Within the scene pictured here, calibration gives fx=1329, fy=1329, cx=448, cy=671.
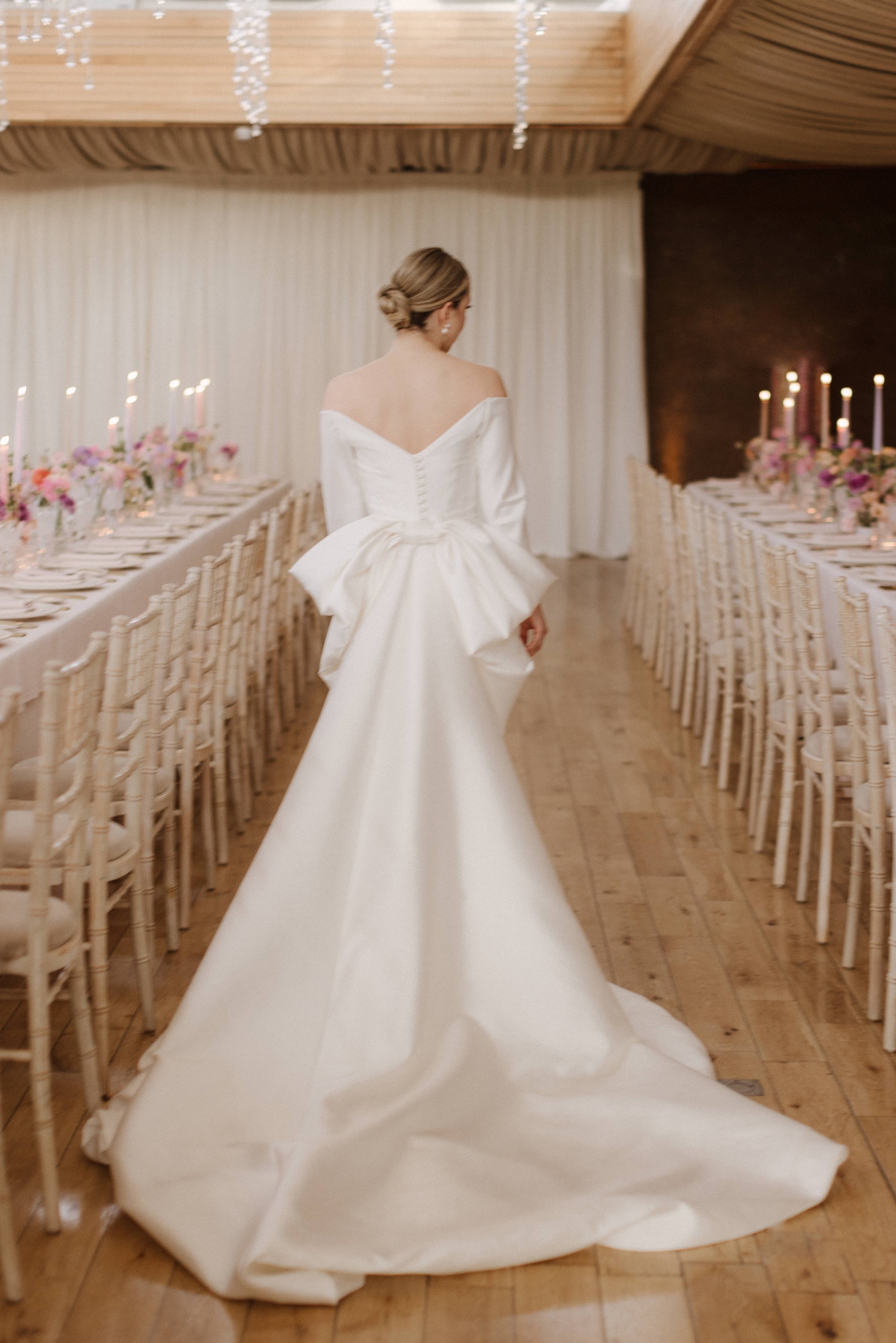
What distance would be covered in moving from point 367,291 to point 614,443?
2.55 meters

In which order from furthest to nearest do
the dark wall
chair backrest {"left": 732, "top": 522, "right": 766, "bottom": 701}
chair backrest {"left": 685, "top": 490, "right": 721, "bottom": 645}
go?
the dark wall, chair backrest {"left": 685, "top": 490, "right": 721, "bottom": 645}, chair backrest {"left": 732, "top": 522, "right": 766, "bottom": 701}

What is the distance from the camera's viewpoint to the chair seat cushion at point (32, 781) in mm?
3268

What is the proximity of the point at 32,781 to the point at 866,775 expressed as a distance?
2.10 metres

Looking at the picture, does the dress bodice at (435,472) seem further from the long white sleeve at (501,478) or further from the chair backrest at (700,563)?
the chair backrest at (700,563)

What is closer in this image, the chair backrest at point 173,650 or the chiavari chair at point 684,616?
the chair backrest at point 173,650

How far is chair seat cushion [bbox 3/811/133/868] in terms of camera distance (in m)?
2.80

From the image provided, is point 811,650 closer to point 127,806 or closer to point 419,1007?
point 419,1007

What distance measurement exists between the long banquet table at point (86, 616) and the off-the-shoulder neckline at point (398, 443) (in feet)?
3.10

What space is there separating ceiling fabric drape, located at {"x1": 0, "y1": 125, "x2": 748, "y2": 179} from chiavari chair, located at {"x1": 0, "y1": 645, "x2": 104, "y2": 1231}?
802 centimetres

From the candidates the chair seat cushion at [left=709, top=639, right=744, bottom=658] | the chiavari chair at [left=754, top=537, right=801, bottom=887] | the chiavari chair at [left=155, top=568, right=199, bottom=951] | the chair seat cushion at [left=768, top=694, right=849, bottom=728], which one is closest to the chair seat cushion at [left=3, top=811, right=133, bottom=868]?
the chiavari chair at [left=155, top=568, right=199, bottom=951]

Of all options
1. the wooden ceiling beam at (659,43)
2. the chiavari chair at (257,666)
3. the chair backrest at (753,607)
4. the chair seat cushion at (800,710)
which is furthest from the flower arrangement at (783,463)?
the chiavari chair at (257,666)

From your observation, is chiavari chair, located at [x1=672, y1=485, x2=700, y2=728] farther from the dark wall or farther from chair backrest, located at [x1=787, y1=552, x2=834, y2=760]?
the dark wall

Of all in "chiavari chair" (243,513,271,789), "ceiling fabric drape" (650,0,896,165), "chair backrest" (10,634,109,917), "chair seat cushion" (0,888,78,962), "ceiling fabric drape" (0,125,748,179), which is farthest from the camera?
"ceiling fabric drape" (0,125,748,179)

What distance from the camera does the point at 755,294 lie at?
11.2 metres
